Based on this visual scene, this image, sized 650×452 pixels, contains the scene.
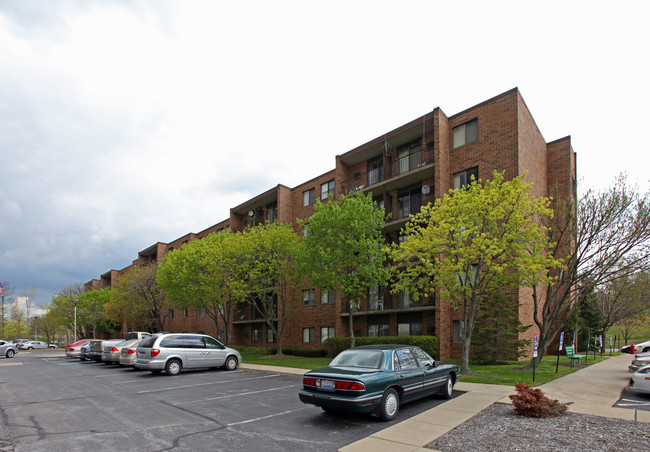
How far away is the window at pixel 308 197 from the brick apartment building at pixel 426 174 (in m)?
0.08

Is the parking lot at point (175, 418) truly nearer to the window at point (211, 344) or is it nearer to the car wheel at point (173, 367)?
the car wheel at point (173, 367)

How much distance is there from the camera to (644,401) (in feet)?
33.0

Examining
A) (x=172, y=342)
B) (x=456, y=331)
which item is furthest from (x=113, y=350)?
(x=456, y=331)

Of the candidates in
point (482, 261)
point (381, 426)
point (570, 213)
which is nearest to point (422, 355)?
point (381, 426)

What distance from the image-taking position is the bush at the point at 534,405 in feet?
26.5

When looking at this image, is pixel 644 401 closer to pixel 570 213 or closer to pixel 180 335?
pixel 570 213

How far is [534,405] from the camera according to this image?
318 inches

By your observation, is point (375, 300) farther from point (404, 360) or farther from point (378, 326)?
point (404, 360)

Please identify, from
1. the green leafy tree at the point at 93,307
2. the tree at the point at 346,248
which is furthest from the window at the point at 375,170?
the green leafy tree at the point at 93,307

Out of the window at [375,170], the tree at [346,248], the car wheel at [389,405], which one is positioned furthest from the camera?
the window at [375,170]

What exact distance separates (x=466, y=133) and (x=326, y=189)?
1177 cm

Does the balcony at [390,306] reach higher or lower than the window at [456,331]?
higher

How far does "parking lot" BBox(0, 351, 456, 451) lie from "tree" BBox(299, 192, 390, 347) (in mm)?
7912

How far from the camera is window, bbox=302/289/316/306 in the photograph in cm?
3077
